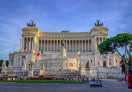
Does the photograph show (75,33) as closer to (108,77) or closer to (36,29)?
(36,29)

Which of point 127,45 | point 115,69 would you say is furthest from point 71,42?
point 127,45

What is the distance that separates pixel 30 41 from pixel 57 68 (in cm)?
4732

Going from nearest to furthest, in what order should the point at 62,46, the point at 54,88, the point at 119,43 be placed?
the point at 54,88 < the point at 119,43 < the point at 62,46

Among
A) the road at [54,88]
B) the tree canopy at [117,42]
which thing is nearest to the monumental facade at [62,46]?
the tree canopy at [117,42]

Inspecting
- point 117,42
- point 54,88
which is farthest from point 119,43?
point 54,88

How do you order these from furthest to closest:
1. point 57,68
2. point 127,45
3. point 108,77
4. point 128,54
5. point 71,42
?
point 71,42 → point 57,68 → point 108,77 → point 127,45 → point 128,54

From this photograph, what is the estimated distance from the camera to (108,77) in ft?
268

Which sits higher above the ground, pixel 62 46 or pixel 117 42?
pixel 62 46

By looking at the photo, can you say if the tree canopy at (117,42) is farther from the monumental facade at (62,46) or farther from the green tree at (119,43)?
the monumental facade at (62,46)

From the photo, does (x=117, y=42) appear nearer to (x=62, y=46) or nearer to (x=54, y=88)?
(x=62, y=46)

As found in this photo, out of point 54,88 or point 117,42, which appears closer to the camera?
point 54,88

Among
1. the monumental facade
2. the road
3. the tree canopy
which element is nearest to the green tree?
the tree canopy

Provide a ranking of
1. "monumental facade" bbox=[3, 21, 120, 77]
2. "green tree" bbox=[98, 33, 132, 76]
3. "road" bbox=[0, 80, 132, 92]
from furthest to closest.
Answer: "monumental facade" bbox=[3, 21, 120, 77] < "green tree" bbox=[98, 33, 132, 76] < "road" bbox=[0, 80, 132, 92]

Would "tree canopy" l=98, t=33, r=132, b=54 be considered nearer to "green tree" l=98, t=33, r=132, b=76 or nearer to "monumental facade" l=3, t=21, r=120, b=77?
"green tree" l=98, t=33, r=132, b=76
